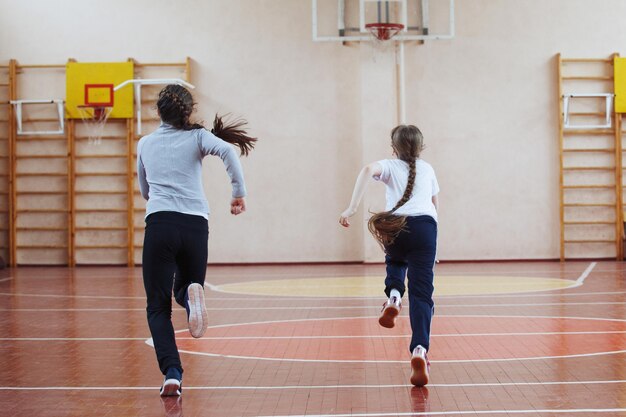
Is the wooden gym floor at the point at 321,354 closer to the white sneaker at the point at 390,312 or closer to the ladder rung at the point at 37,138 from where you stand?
the white sneaker at the point at 390,312

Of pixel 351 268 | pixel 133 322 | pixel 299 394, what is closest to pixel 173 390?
pixel 299 394

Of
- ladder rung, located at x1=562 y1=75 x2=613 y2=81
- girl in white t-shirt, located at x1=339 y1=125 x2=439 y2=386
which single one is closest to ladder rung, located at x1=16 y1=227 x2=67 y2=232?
ladder rung, located at x1=562 y1=75 x2=613 y2=81

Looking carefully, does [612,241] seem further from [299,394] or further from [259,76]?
[299,394]

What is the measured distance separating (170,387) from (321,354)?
1.63m

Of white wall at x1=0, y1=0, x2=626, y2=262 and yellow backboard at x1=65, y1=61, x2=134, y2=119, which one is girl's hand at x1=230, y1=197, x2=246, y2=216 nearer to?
white wall at x1=0, y1=0, x2=626, y2=262

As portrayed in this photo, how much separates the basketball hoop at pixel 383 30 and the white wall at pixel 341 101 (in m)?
0.82

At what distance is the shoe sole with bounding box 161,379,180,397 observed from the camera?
465cm

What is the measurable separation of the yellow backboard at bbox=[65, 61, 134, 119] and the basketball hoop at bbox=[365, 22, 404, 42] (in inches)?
158

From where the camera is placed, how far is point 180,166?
462 centimetres

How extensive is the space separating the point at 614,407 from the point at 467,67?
40.2ft

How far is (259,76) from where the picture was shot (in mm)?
16141

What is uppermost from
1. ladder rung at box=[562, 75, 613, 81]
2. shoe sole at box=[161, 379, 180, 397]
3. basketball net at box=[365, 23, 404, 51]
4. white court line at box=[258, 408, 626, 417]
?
basketball net at box=[365, 23, 404, 51]

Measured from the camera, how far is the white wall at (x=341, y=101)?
16.0 m

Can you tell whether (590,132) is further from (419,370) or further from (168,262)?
(168,262)
